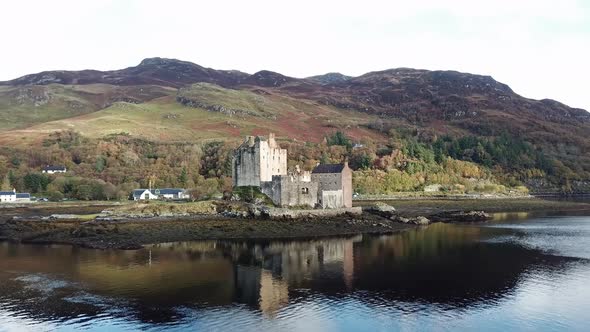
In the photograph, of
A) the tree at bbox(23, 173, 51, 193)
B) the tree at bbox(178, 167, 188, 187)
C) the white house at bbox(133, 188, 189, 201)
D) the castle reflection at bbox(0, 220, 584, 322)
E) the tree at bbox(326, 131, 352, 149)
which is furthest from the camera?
the tree at bbox(326, 131, 352, 149)

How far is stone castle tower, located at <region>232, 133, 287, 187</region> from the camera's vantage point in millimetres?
63031

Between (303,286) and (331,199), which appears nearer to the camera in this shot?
(303,286)

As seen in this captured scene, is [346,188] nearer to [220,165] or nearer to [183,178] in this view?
[183,178]

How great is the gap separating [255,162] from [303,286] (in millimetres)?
31203

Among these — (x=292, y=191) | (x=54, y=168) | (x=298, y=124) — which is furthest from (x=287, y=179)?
(x=298, y=124)

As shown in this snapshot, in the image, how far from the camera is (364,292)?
104 feet

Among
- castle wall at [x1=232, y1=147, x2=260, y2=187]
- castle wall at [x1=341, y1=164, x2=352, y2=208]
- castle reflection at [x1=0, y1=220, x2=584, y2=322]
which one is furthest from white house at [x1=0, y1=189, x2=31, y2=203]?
castle wall at [x1=341, y1=164, x2=352, y2=208]

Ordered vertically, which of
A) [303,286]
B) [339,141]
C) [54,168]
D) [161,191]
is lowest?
[303,286]

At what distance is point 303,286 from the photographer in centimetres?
3322

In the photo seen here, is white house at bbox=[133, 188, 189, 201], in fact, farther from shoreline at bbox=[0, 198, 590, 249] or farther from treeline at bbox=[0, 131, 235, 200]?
shoreline at bbox=[0, 198, 590, 249]

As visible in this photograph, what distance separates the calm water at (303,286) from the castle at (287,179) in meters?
11.1

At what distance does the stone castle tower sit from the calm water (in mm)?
15599

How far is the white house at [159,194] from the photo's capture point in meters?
78.7

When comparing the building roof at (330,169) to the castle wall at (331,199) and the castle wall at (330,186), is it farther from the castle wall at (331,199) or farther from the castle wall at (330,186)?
the castle wall at (331,199)
